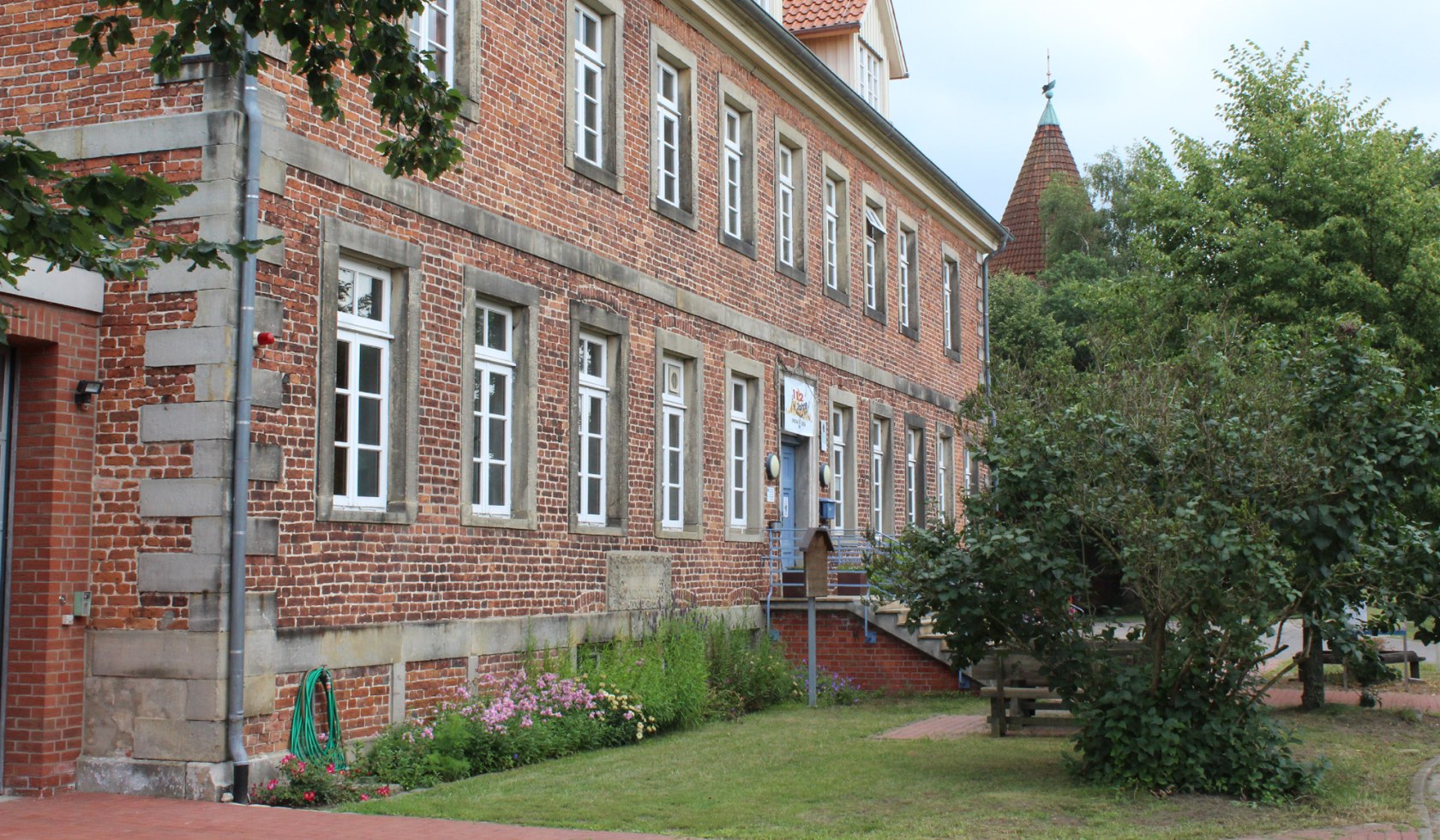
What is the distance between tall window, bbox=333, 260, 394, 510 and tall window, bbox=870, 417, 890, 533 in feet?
39.8

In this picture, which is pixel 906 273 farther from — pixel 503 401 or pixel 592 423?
pixel 503 401

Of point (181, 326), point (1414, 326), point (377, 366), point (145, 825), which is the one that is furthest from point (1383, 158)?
point (145, 825)

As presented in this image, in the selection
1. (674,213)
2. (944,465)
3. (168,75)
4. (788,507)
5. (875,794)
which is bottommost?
(875,794)

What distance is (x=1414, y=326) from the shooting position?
23781 millimetres

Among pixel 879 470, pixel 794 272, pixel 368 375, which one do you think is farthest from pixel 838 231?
pixel 368 375

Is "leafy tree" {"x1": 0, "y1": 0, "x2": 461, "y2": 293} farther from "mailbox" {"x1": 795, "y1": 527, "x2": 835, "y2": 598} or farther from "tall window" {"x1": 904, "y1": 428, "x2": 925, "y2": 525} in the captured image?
"tall window" {"x1": 904, "y1": 428, "x2": 925, "y2": 525}

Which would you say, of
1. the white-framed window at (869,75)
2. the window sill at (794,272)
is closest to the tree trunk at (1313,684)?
the window sill at (794,272)

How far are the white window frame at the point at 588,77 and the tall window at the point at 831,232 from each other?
703 centimetres

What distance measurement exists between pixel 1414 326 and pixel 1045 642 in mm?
15857

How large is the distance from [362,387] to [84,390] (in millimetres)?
2114

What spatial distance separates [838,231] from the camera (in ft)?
74.3

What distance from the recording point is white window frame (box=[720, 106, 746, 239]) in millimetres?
18453

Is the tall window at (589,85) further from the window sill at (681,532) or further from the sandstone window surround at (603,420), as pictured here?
the window sill at (681,532)

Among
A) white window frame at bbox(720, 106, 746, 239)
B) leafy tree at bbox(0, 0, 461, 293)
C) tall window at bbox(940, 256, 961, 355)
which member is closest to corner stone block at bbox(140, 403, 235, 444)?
leafy tree at bbox(0, 0, 461, 293)
